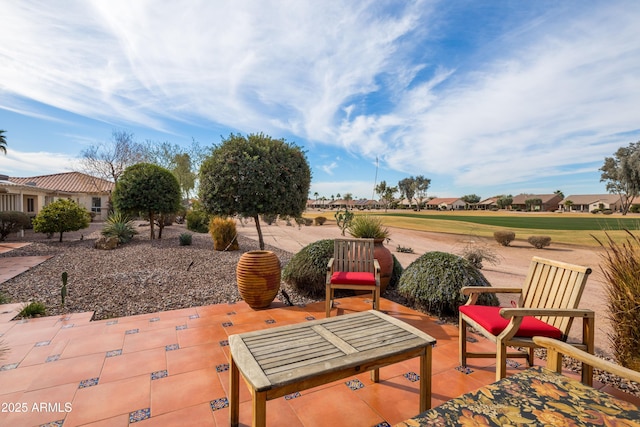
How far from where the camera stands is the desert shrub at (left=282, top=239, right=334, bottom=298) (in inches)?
187

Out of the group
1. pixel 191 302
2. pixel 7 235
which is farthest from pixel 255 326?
pixel 7 235

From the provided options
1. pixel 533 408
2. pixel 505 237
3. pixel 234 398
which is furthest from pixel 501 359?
pixel 505 237

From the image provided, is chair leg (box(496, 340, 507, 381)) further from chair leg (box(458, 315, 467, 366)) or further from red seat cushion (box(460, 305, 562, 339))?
chair leg (box(458, 315, 467, 366))

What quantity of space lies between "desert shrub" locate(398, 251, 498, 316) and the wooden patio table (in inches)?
79.4

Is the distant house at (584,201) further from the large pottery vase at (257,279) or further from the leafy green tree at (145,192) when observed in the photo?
the large pottery vase at (257,279)

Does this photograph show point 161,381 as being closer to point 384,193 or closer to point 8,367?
point 8,367

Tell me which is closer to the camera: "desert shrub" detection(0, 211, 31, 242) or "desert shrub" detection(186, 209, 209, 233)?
"desert shrub" detection(0, 211, 31, 242)

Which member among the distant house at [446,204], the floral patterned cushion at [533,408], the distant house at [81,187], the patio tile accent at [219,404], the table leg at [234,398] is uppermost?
the distant house at [446,204]

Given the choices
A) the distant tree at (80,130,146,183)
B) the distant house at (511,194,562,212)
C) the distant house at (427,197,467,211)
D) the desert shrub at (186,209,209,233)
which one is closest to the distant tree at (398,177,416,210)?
the distant house at (427,197,467,211)

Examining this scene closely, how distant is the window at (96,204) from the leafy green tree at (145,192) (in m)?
17.0

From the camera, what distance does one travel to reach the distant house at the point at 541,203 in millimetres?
65094

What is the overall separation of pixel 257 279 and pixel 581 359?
331 cm

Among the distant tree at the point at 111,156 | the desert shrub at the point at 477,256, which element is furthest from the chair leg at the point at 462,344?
the distant tree at the point at 111,156

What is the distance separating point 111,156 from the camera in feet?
74.7
